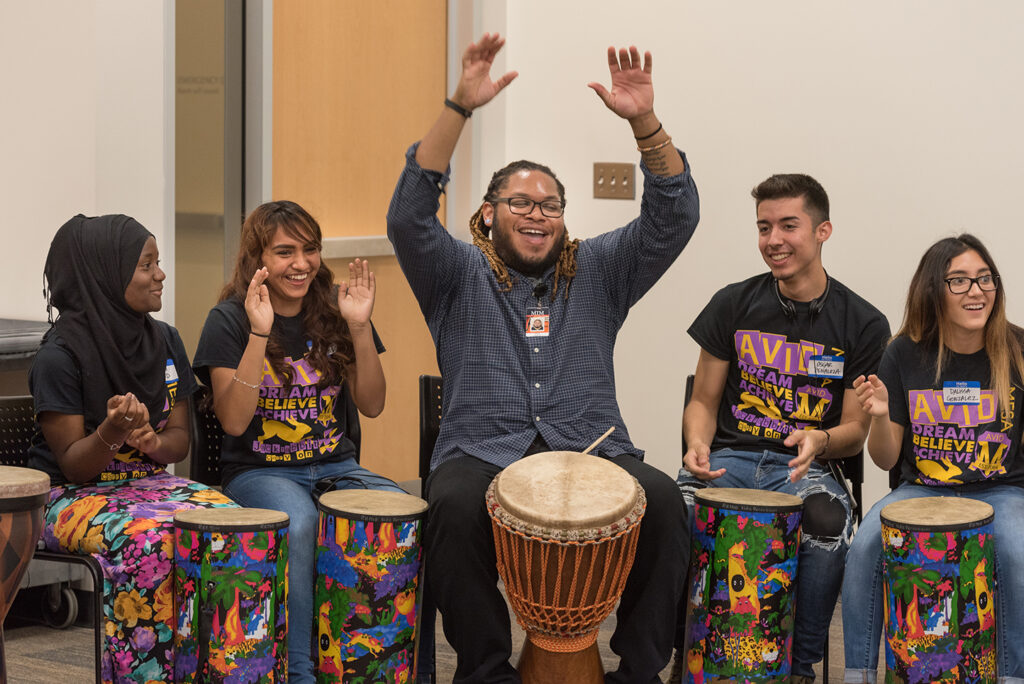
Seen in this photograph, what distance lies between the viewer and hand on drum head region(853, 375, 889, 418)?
317 cm

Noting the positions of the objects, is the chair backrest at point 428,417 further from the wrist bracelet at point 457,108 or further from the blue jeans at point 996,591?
the blue jeans at point 996,591

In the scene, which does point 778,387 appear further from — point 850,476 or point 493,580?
point 493,580

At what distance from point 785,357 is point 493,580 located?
1046 mm

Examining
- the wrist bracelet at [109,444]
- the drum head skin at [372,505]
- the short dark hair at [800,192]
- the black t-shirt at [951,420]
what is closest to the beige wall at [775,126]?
the short dark hair at [800,192]

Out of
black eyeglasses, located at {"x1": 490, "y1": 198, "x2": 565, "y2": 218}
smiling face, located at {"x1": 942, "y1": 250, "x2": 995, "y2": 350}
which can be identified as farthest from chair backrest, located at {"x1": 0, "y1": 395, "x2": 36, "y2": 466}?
smiling face, located at {"x1": 942, "y1": 250, "x2": 995, "y2": 350}

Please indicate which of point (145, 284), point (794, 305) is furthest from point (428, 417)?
point (794, 305)

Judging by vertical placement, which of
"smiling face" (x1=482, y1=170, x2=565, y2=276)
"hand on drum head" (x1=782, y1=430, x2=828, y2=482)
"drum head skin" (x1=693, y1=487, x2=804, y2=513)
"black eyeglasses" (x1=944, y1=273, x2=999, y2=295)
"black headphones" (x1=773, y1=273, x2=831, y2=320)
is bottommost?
"drum head skin" (x1=693, y1=487, x2=804, y2=513)

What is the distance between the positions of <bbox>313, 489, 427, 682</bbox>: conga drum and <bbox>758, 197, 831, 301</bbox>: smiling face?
4.04ft

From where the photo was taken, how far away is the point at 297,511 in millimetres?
3170

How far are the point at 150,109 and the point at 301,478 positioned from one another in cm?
129

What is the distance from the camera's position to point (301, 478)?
11.1ft

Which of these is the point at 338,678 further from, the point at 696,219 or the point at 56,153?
the point at 56,153

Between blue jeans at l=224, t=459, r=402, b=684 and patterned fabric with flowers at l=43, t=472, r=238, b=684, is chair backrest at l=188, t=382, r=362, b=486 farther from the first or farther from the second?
patterned fabric with flowers at l=43, t=472, r=238, b=684

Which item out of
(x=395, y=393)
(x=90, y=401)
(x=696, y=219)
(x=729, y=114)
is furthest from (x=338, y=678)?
(x=729, y=114)
